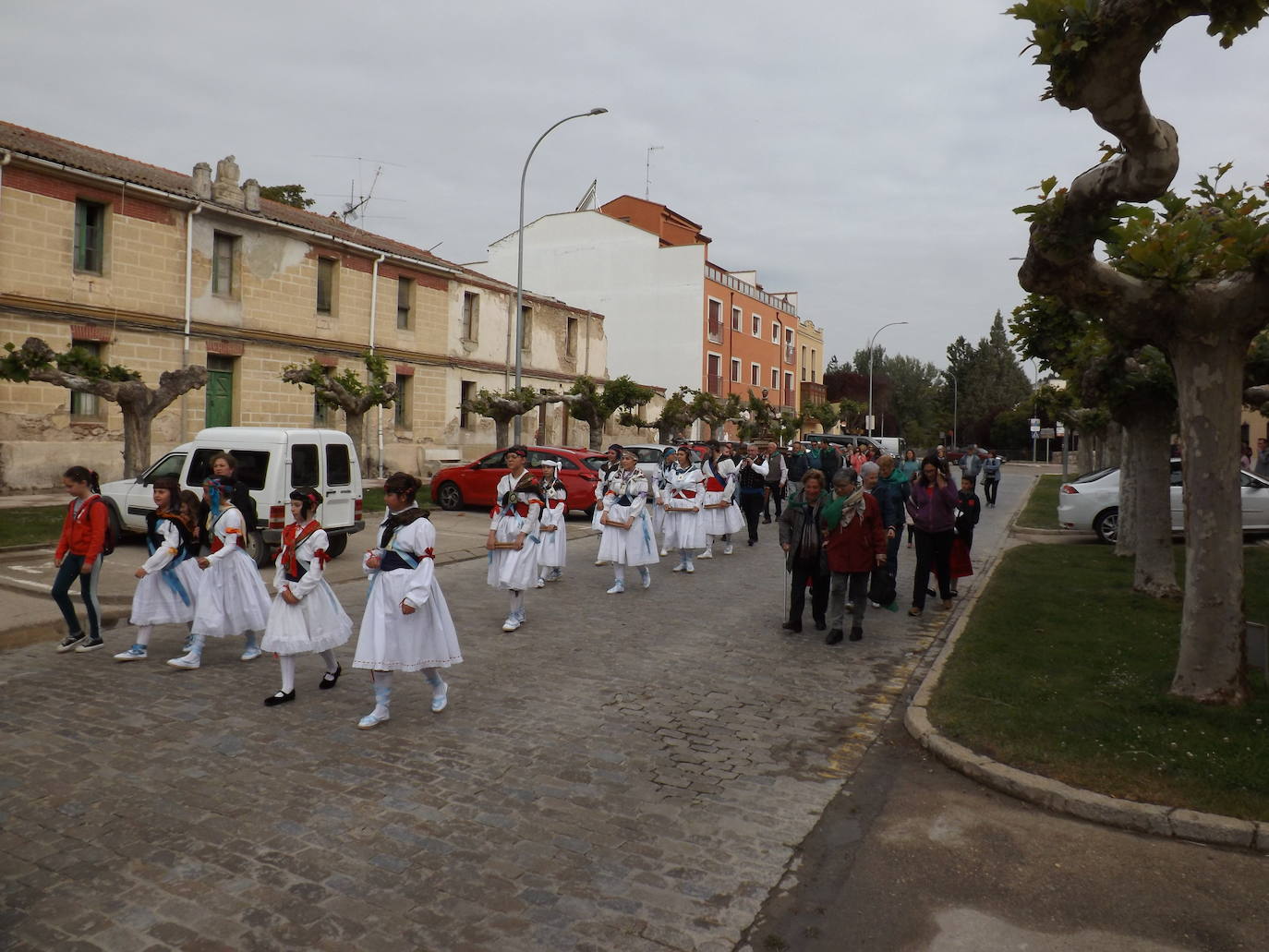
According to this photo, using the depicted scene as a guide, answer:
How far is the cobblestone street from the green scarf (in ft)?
3.97

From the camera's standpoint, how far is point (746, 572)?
1375 cm

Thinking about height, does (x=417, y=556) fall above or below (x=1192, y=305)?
below

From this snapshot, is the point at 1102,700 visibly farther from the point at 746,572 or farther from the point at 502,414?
the point at 502,414

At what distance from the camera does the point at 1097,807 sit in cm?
494

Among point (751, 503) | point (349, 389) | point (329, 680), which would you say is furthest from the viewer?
point (349, 389)

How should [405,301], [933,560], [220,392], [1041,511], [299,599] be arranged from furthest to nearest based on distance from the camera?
[405,301], [220,392], [1041,511], [933,560], [299,599]

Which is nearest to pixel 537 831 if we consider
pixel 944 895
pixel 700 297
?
pixel 944 895

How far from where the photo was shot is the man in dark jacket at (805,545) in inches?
366

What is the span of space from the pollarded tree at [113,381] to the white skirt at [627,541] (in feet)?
34.5

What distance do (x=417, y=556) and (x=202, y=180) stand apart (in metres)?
24.2

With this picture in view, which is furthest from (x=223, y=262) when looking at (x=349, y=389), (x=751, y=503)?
(x=751, y=503)

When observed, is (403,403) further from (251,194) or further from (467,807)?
(467,807)

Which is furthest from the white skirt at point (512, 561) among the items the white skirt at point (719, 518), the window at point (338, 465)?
the white skirt at point (719, 518)

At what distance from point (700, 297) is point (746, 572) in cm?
3865
